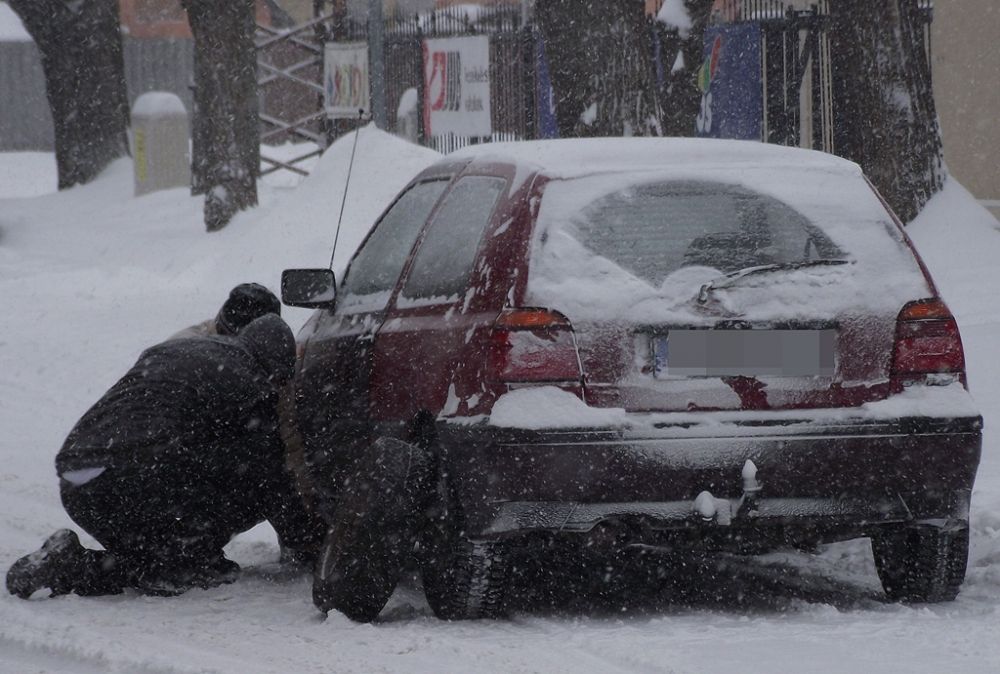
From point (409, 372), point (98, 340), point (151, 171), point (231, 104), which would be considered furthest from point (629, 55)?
point (151, 171)

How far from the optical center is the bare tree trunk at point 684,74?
50.8ft

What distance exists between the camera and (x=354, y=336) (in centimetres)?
634

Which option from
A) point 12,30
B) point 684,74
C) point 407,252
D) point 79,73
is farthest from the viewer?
point 12,30

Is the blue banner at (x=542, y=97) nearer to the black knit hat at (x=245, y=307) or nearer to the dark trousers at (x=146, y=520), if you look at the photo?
the black knit hat at (x=245, y=307)

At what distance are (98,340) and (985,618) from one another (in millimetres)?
10196

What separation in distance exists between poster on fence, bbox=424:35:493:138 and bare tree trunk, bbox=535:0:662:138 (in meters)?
9.51

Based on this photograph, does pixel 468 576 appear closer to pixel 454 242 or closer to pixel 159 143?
pixel 454 242

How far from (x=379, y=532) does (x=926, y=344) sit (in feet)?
5.87

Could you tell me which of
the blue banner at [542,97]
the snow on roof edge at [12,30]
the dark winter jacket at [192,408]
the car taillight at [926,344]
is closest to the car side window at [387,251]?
the dark winter jacket at [192,408]

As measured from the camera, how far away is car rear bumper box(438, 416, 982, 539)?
5082mm

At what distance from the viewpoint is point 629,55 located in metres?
11.5

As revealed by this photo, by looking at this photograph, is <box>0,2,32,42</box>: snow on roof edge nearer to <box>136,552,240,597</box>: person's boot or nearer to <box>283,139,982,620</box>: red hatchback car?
<box>136,552,240,597</box>: person's boot

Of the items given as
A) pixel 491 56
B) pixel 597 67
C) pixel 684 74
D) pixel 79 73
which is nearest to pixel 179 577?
pixel 597 67

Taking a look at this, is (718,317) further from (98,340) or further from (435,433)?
(98,340)
